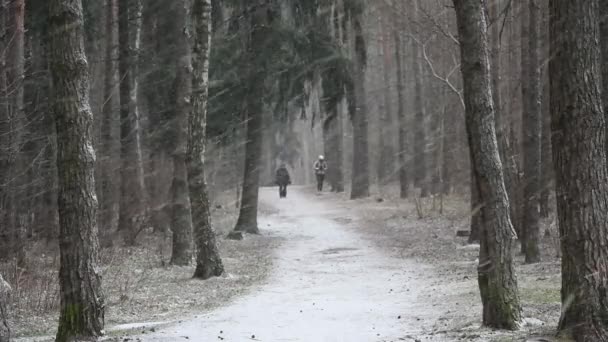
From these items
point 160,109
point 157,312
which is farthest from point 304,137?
point 157,312

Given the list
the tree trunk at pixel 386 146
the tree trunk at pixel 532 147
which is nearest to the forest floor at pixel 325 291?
the tree trunk at pixel 532 147

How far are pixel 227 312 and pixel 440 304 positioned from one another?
10.2ft

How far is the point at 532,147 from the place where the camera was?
45.2 ft

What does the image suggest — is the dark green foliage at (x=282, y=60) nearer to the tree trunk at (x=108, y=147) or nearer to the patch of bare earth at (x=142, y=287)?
the tree trunk at (x=108, y=147)

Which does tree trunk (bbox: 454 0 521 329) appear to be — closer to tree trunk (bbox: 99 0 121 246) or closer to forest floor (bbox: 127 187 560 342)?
forest floor (bbox: 127 187 560 342)

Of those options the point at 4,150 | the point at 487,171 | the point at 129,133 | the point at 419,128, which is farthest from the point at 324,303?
the point at 419,128

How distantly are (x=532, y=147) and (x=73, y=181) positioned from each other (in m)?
9.51

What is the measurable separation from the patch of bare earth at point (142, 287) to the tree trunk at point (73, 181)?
2.65ft

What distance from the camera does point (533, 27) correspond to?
1373 centimetres

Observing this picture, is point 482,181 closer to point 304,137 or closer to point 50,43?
point 50,43

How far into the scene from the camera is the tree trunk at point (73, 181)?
294 inches

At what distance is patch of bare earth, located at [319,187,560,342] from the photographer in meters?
7.77

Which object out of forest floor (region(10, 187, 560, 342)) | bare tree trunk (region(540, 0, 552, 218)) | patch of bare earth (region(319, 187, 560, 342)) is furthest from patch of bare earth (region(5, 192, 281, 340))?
bare tree trunk (region(540, 0, 552, 218))

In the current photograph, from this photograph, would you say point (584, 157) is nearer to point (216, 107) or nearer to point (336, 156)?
point (216, 107)
